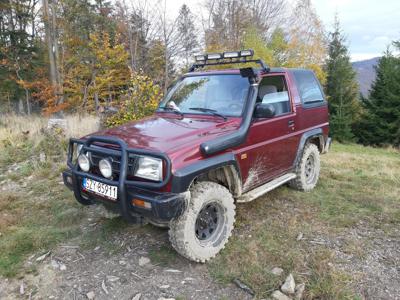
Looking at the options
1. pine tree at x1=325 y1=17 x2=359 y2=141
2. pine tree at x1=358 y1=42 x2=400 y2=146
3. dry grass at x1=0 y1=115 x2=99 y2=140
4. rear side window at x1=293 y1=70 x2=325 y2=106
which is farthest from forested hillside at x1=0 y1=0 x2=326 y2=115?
rear side window at x1=293 y1=70 x2=325 y2=106

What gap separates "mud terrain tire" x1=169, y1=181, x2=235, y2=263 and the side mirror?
98 cm

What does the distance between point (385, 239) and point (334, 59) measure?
77.7 feet

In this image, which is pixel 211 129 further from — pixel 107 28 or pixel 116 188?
pixel 107 28

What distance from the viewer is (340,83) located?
23281mm

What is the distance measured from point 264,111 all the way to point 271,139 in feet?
1.78

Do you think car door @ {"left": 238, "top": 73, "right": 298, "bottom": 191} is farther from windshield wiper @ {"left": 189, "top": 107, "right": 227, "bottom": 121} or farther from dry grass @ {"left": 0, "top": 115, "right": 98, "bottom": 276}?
dry grass @ {"left": 0, "top": 115, "right": 98, "bottom": 276}

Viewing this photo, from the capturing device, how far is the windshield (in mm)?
3758

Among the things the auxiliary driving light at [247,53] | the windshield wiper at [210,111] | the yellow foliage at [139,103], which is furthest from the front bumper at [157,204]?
the yellow foliage at [139,103]

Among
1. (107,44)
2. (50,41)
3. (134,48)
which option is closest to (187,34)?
(134,48)

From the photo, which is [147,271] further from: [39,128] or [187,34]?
[187,34]

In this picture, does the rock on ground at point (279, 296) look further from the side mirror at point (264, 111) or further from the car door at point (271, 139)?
the side mirror at point (264, 111)

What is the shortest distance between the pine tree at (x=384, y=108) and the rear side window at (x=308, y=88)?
1906 cm

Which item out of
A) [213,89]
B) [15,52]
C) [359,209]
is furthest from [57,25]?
[359,209]

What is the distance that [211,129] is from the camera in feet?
10.8
